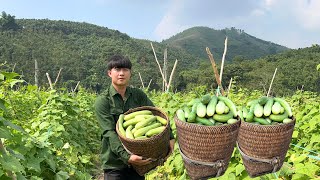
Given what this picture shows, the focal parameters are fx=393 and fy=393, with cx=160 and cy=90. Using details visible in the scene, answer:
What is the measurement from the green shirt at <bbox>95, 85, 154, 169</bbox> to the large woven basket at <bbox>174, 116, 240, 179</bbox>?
39.7 inches

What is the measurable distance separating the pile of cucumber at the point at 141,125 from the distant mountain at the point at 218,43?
123 metres

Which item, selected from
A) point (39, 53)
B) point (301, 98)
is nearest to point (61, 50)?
point (39, 53)

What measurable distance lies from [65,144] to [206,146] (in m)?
3.43

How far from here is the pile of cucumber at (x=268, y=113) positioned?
2596 millimetres

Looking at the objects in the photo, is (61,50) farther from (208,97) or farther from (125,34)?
(208,97)

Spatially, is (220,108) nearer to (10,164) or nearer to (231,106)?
(231,106)

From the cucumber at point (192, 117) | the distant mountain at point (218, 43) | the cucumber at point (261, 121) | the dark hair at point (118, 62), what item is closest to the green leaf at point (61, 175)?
the dark hair at point (118, 62)

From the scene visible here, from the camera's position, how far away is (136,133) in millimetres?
3033

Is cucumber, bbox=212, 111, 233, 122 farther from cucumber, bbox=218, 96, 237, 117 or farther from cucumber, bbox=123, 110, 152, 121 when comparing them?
cucumber, bbox=123, 110, 152, 121

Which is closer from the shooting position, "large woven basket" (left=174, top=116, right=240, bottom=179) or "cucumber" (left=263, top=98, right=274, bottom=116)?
"large woven basket" (left=174, top=116, right=240, bottom=179)

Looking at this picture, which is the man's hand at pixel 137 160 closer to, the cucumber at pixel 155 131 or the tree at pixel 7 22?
the cucumber at pixel 155 131

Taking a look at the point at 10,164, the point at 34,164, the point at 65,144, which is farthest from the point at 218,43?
the point at 10,164

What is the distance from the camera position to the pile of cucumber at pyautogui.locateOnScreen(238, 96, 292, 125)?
2.60 metres

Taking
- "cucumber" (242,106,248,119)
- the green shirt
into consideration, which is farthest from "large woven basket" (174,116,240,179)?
the green shirt
